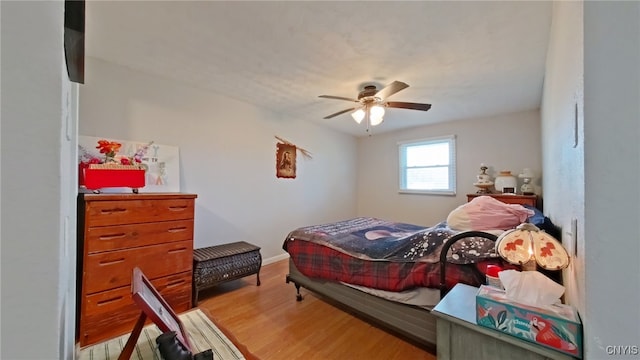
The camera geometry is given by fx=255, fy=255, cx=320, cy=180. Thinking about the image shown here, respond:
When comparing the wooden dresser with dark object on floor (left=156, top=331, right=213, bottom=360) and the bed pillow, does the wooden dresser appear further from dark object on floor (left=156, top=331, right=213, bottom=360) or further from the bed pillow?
the bed pillow

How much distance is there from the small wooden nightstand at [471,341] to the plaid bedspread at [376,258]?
54cm

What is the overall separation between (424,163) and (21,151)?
196 inches

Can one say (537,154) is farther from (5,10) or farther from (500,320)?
(5,10)

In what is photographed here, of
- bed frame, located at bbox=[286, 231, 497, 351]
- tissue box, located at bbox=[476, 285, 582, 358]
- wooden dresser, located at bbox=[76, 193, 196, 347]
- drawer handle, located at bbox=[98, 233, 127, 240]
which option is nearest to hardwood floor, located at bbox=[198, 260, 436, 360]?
bed frame, located at bbox=[286, 231, 497, 351]

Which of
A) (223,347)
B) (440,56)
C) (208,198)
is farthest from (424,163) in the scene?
(223,347)

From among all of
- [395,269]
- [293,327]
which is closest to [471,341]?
[395,269]

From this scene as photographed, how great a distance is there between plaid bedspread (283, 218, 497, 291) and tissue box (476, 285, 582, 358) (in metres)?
0.68

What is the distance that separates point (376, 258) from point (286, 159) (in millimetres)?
2445

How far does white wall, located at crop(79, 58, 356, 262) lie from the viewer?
2484mm

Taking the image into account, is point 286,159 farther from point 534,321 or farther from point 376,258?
point 534,321

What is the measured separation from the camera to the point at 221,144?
3287 mm

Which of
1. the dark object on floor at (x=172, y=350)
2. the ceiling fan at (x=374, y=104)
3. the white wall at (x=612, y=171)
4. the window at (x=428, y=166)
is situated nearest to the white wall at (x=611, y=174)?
the white wall at (x=612, y=171)

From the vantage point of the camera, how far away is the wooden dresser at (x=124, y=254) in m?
1.90

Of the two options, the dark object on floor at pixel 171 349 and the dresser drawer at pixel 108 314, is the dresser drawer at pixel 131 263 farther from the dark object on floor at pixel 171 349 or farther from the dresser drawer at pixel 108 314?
the dark object on floor at pixel 171 349
